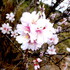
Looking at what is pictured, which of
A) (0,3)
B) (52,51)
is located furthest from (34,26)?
(0,3)

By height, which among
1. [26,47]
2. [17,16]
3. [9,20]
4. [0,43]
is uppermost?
[17,16]

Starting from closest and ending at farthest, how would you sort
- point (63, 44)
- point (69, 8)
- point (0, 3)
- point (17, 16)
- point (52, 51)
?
point (69, 8) → point (52, 51) → point (17, 16) → point (0, 3) → point (63, 44)

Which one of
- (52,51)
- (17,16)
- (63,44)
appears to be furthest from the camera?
(63,44)

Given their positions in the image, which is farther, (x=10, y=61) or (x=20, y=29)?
(x=10, y=61)

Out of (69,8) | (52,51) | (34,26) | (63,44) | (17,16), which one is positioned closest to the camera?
(34,26)

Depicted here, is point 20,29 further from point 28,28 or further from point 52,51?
point 52,51

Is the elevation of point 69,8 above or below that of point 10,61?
above

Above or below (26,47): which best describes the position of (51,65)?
above

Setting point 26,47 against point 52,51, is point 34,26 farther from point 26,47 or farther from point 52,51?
point 52,51

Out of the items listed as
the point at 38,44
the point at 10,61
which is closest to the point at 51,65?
the point at 10,61
